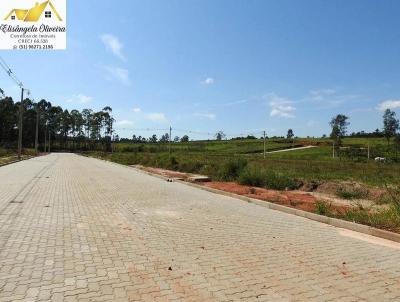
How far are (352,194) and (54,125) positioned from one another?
446 ft

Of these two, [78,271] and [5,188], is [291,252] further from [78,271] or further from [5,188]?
[5,188]

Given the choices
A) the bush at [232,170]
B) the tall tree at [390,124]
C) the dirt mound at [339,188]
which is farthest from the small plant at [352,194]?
the tall tree at [390,124]

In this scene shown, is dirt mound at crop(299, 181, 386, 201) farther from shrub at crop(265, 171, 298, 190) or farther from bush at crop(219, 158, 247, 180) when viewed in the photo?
bush at crop(219, 158, 247, 180)

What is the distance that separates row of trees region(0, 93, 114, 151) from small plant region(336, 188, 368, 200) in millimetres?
109465

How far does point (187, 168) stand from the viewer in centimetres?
3105

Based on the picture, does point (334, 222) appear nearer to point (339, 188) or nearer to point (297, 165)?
point (339, 188)

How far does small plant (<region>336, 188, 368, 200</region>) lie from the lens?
1530 centimetres

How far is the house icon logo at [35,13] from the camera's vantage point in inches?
934

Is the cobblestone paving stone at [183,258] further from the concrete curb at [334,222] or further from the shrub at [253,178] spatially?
the shrub at [253,178]

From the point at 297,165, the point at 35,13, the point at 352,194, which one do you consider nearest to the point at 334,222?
the point at 352,194

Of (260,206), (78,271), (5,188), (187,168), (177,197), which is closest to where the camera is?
(78,271)

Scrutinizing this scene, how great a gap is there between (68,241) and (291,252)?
158 inches

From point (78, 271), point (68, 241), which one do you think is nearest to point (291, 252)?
point (78, 271)

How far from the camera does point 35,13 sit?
2444 cm
